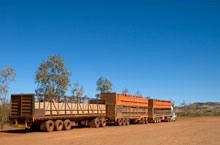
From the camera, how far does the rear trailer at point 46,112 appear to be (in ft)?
69.7

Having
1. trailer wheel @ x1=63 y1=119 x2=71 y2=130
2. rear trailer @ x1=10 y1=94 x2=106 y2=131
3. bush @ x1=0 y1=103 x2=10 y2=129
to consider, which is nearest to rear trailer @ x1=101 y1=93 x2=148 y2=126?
rear trailer @ x1=10 y1=94 x2=106 y2=131

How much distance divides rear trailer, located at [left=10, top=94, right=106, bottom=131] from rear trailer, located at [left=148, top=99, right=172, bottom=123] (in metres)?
17.2

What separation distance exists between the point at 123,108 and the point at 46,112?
1329 centimetres

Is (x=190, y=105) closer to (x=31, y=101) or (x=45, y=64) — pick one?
(x=45, y=64)

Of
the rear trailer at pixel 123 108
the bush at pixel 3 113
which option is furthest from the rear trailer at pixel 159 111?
the bush at pixel 3 113

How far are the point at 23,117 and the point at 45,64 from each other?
15825 mm

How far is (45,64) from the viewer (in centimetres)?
3622

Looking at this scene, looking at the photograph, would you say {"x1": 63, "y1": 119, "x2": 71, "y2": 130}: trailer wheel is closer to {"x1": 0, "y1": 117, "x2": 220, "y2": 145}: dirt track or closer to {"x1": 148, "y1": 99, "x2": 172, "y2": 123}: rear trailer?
{"x1": 0, "y1": 117, "x2": 220, "y2": 145}: dirt track

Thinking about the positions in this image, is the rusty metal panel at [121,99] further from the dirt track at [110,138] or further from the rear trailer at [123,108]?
the dirt track at [110,138]

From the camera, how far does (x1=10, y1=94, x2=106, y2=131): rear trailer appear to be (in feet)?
69.7

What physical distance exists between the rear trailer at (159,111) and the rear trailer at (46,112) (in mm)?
17176

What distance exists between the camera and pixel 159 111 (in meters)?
45.8

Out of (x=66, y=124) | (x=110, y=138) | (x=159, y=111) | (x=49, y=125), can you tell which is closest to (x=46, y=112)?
(x=49, y=125)

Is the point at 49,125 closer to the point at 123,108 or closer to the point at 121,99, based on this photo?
the point at 121,99
